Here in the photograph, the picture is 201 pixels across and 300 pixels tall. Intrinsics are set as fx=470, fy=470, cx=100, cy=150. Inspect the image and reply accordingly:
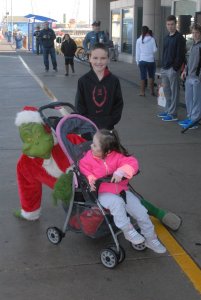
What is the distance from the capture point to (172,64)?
916cm

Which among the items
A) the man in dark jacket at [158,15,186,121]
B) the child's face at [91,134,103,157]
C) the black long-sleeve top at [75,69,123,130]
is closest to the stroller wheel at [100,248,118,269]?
the child's face at [91,134,103,157]

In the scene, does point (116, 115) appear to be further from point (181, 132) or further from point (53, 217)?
point (181, 132)

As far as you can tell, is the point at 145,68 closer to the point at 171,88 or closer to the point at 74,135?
the point at 171,88

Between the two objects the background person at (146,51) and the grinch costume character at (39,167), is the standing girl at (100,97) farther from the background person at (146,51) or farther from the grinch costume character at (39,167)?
the background person at (146,51)

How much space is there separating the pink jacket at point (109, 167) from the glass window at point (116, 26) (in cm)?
2159

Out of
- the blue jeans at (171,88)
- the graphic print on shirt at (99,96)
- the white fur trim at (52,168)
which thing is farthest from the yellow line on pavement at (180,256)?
the blue jeans at (171,88)

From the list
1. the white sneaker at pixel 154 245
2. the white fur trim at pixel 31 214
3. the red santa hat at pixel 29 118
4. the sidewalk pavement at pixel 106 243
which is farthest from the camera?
the white fur trim at pixel 31 214

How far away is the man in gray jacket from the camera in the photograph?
26.8ft

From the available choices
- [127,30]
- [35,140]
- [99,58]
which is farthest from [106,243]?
[127,30]

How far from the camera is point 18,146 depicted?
7301mm

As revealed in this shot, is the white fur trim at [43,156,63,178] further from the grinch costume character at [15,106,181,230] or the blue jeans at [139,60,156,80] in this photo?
the blue jeans at [139,60,156,80]

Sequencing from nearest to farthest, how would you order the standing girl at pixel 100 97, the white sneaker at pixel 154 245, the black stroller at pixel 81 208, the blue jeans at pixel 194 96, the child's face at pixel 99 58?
the black stroller at pixel 81 208, the white sneaker at pixel 154 245, the child's face at pixel 99 58, the standing girl at pixel 100 97, the blue jeans at pixel 194 96

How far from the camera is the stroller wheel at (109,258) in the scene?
360 centimetres

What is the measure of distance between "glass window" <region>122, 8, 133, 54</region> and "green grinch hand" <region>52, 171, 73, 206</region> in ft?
64.1
